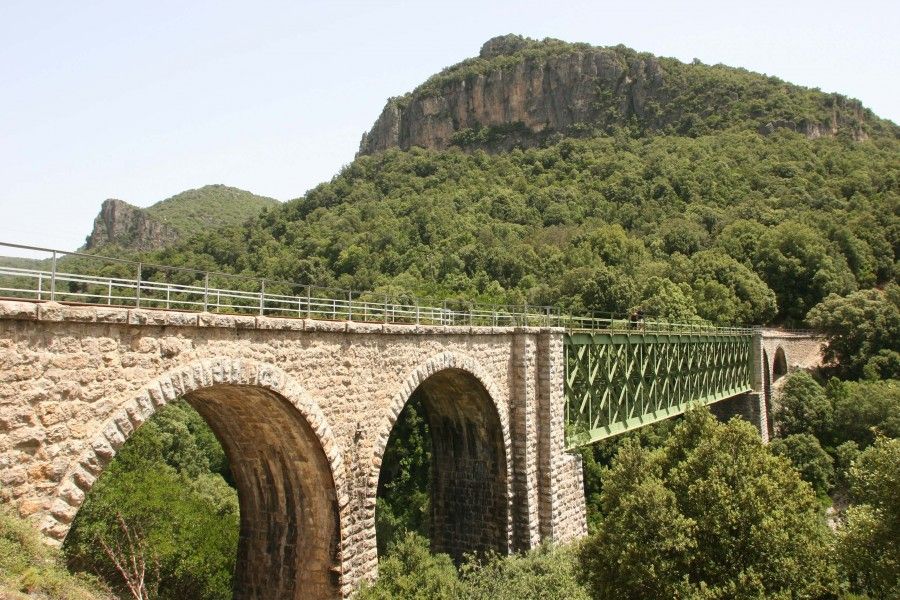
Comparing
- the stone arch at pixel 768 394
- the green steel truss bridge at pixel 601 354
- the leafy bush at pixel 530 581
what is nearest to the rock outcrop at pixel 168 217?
the green steel truss bridge at pixel 601 354

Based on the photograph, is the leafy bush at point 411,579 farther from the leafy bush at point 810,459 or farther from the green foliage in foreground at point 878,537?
the leafy bush at point 810,459

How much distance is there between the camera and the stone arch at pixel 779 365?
49.9m

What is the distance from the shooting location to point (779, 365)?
50.8 metres

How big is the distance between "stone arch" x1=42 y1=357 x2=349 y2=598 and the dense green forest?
1.63 metres

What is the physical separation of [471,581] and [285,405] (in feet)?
24.5

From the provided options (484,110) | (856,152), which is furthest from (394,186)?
(856,152)

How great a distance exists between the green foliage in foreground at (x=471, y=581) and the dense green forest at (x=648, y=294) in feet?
0.24

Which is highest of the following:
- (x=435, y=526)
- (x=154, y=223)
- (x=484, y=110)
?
(x=484, y=110)

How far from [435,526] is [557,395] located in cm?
631

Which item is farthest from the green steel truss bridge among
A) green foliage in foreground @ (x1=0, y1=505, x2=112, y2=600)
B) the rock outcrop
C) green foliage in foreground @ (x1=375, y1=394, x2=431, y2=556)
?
the rock outcrop

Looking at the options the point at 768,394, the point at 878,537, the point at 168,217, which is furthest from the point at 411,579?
the point at 168,217

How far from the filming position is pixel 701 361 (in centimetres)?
3547

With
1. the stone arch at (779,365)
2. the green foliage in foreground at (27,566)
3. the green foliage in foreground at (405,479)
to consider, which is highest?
the stone arch at (779,365)

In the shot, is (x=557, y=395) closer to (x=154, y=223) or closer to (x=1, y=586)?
(x=1, y=586)
